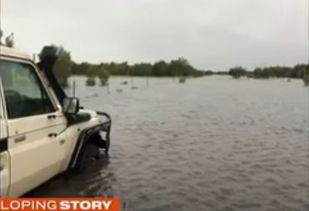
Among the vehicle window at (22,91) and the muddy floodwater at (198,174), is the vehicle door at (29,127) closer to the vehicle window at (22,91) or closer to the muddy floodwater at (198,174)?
the vehicle window at (22,91)

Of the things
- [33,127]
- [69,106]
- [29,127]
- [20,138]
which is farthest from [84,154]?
[20,138]

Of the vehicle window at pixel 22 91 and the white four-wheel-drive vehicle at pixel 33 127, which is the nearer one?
the white four-wheel-drive vehicle at pixel 33 127

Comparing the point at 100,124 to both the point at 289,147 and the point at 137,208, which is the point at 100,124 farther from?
the point at 289,147

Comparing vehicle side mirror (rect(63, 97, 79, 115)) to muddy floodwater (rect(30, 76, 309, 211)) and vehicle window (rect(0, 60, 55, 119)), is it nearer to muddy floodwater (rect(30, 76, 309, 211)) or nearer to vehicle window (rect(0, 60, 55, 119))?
vehicle window (rect(0, 60, 55, 119))

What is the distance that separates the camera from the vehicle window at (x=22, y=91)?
5078mm

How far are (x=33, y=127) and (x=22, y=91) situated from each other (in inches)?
20.0

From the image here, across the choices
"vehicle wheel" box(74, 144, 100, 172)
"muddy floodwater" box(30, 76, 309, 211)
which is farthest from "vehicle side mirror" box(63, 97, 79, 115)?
"muddy floodwater" box(30, 76, 309, 211)

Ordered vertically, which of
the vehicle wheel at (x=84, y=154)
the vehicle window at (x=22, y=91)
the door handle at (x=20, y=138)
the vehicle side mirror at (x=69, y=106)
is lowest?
the vehicle wheel at (x=84, y=154)

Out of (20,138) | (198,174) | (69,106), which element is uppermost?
(69,106)

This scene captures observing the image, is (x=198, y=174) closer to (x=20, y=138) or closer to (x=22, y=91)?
(x=22, y=91)

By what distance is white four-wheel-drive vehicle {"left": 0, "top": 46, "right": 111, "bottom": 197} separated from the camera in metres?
4.86

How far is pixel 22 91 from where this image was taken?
5531 millimetres

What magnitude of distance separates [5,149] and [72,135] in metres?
2.29

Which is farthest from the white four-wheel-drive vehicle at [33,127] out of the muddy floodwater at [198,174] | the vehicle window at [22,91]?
the muddy floodwater at [198,174]
